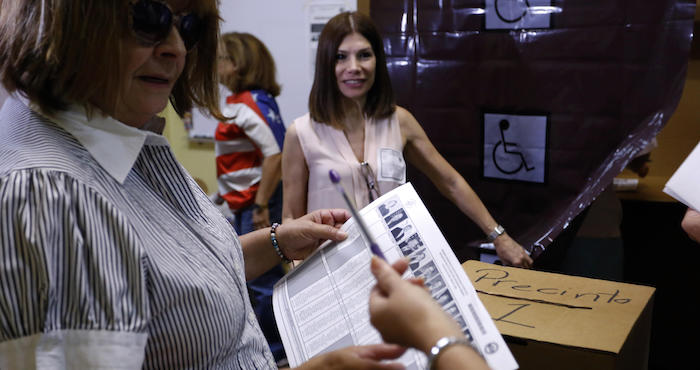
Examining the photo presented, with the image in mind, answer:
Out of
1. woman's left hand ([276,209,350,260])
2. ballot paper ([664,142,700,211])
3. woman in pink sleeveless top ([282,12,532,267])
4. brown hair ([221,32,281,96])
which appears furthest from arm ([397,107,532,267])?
brown hair ([221,32,281,96])

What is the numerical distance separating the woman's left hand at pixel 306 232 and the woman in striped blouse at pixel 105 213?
25 cm

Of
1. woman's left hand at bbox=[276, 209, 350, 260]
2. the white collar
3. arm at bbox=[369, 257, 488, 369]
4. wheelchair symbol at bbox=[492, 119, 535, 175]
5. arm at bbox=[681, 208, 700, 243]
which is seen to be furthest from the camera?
wheelchair symbol at bbox=[492, 119, 535, 175]

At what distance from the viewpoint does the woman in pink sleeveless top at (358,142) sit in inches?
73.6

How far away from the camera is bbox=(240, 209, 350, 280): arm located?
3.56 ft

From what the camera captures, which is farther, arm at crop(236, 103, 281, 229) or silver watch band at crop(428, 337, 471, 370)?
arm at crop(236, 103, 281, 229)

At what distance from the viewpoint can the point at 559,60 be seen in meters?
1.81

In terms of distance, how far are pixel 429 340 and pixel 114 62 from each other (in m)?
0.48

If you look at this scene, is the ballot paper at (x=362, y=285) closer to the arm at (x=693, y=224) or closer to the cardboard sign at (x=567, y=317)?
the cardboard sign at (x=567, y=317)

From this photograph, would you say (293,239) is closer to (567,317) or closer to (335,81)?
(567,317)

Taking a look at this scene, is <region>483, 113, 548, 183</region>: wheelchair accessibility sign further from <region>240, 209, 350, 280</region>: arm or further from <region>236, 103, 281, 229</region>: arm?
<region>236, 103, 281, 229</region>: arm

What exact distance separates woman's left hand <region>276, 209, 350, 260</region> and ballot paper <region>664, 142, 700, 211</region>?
0.67 metres

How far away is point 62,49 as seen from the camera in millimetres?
636

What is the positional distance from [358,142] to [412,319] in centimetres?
138

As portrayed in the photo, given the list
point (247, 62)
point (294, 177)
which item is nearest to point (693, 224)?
point (294, 177)
